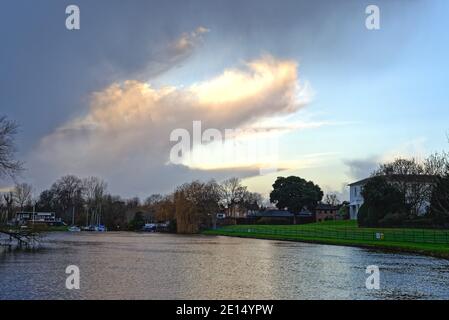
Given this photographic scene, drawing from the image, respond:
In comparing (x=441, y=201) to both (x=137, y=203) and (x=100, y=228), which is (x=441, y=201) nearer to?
(x=100, y=228)

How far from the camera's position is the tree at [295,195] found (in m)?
128

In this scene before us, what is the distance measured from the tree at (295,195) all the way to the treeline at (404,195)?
38692mm

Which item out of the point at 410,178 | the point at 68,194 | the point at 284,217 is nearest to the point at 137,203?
the point at 68,194

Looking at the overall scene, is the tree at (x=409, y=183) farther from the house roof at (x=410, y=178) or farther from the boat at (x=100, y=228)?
the boat at (x=100, y=228)

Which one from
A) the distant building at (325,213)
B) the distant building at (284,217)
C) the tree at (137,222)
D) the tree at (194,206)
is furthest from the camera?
the tree at (137,222)

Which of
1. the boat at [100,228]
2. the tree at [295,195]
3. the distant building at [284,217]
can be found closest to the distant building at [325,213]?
the distant building at [284,217]

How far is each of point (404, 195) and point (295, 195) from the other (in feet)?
170

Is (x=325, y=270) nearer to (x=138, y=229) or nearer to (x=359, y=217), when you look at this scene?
(x=359, y=217)

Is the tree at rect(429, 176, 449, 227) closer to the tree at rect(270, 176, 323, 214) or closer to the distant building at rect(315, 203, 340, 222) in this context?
the tree at rect(270, 176, 323, 214)

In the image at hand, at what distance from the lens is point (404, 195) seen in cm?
7762

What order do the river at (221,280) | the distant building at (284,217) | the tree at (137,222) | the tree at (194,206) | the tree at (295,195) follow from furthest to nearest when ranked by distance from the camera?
the tree at (137,222) → the distant building at (284,217) → the tree at (295,195) → the tree at (194,206) → the river at (221,280)

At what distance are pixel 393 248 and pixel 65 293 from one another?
114ft

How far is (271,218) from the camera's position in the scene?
13112cm
